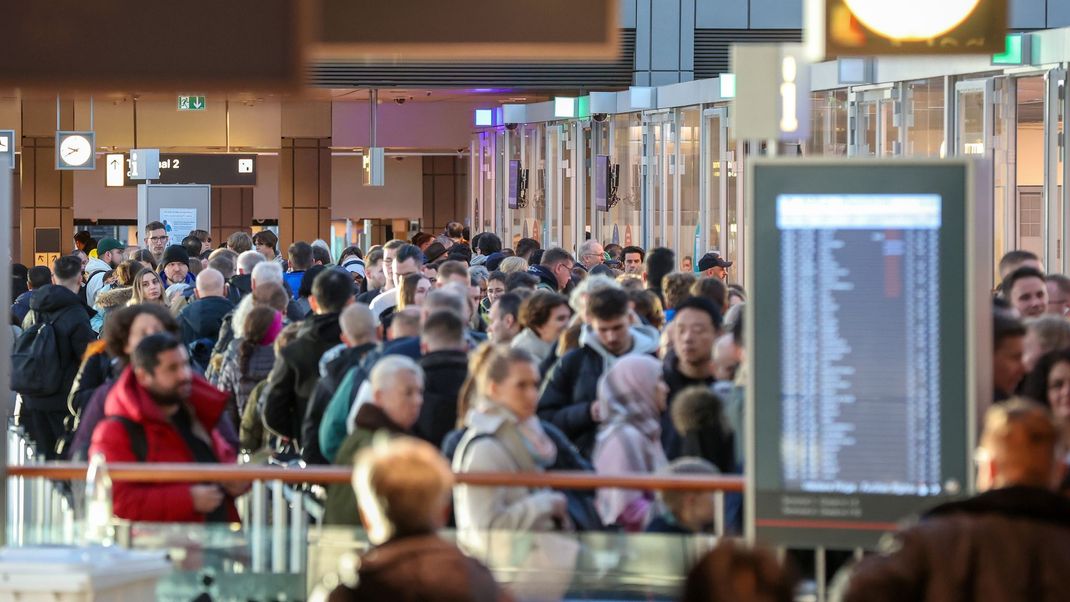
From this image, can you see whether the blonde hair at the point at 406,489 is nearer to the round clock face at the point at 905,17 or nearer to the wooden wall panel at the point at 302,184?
the round clock face at the point at 905,17

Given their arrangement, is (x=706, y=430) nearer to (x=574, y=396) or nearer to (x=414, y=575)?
(x=574, y=396)

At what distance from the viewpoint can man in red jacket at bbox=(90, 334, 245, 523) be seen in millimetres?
6316

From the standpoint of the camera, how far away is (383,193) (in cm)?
3716

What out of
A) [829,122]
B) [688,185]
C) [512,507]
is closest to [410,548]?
[512,507]

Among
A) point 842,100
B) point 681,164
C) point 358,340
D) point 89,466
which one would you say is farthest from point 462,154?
point 89,466

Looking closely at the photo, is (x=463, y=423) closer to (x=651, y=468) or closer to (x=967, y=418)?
(x=651, y=468)

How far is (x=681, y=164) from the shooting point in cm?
2162

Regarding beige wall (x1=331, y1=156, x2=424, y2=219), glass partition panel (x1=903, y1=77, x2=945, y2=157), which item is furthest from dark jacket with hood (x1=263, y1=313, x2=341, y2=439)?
beige wall (x1=331, y1=156, x2=424, y2=219)

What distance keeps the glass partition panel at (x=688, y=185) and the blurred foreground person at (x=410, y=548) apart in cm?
1678

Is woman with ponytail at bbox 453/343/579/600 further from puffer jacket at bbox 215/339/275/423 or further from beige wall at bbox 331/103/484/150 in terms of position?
beige wall at bbox 331/103/484/150

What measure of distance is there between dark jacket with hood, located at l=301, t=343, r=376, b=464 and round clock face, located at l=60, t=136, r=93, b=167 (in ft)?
65.7

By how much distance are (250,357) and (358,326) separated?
144 cm

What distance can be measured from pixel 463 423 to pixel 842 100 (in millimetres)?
10478

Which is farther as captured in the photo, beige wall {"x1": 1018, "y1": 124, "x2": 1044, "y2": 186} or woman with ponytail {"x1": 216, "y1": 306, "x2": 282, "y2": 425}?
beige wall {"x1": 1018, "y1": 124, "x2": 1044, "y2": 186}
